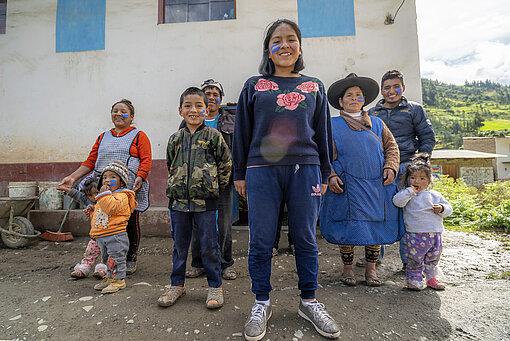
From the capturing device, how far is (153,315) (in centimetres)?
207

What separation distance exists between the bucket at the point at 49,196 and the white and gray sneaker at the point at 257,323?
490 cm

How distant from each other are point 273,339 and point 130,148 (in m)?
2.32

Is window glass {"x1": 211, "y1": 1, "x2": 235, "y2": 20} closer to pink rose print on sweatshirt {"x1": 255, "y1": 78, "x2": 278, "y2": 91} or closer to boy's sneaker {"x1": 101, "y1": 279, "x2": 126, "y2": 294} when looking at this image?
pink rose print on sweatshirt {"x1": 255, "y1": 78, "x2": 278, "y2": 91}

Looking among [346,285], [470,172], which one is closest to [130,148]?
[346,285]

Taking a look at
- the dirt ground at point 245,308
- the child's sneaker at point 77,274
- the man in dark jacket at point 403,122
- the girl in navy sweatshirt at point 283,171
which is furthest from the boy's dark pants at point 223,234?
the man in dark jacket at point 403,122

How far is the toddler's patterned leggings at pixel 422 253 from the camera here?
254cm

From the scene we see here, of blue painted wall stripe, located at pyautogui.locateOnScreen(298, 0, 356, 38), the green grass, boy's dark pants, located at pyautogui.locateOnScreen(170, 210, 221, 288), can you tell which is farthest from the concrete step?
the green grass

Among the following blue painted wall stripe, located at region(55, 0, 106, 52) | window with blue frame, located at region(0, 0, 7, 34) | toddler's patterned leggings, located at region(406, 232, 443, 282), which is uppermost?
window with blue frame, located at region(0, 0, 7, 34)

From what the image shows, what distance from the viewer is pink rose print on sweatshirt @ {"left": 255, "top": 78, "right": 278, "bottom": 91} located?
6.50 ft

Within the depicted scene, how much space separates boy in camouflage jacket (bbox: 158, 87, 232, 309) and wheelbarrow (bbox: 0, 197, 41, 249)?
11.3ft

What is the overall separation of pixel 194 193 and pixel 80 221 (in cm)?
373

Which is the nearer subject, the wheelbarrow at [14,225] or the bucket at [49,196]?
the wheelbarrow at [14,225]

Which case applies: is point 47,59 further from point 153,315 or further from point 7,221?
point 153,315

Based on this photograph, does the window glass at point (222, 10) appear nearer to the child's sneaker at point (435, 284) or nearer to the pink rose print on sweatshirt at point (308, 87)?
the pink rose print on sweatshirt at point (308, 87)
